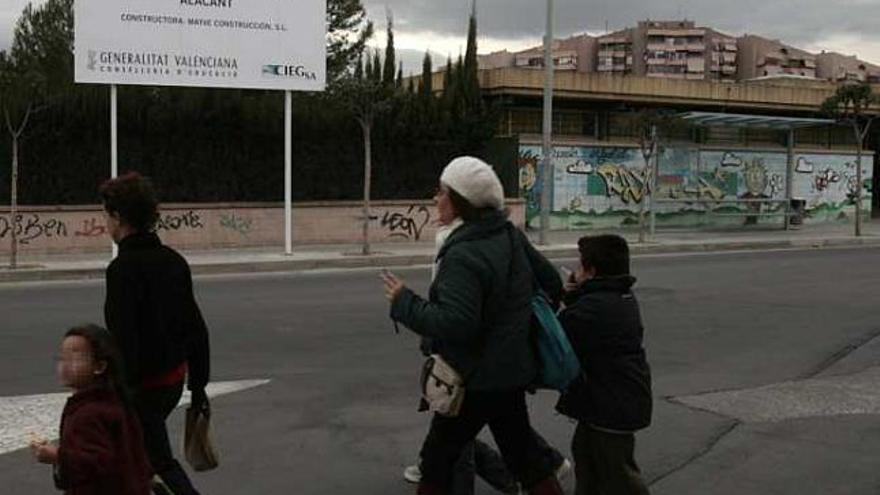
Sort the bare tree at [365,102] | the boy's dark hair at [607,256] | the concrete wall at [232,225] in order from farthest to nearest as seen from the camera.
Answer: the bare tree at [365,102] < the concrete wall at [232,225] < the boy's dark hair at [607,256]

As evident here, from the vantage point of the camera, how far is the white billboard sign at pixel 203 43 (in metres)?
18.2

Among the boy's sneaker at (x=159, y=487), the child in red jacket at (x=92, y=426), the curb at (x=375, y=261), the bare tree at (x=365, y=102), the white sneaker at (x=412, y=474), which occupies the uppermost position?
the bare tree at (x=365, y=102)

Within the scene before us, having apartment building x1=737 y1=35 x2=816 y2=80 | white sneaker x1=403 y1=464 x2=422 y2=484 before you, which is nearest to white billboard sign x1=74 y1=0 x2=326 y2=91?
white sneaker x1=403 y1=464 x2=422 y2=484

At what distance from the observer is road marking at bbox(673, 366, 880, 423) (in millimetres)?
7070

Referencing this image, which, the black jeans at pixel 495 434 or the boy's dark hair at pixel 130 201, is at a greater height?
the boy's dark hair at pixel 130 201

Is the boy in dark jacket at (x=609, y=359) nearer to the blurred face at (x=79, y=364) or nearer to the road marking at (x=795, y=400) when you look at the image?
the blurred face at (x=79, y=364)

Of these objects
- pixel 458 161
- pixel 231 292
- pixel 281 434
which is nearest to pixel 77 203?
pixel 231 292

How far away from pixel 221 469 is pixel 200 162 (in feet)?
56.0

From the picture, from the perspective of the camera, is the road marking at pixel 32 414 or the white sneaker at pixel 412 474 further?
the road marking at pixel 32 414

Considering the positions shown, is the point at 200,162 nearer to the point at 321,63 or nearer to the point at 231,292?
the point at 321,63

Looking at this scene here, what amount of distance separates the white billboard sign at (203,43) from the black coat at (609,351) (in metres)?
15.8

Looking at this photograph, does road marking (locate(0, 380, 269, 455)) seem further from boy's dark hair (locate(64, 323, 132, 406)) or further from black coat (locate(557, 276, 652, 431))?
black coat (locate(557, 276, 652, 431))

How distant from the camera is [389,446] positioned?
614 centimetres

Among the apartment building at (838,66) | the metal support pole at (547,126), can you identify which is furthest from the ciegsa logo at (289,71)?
the apartment building at (838,66)
